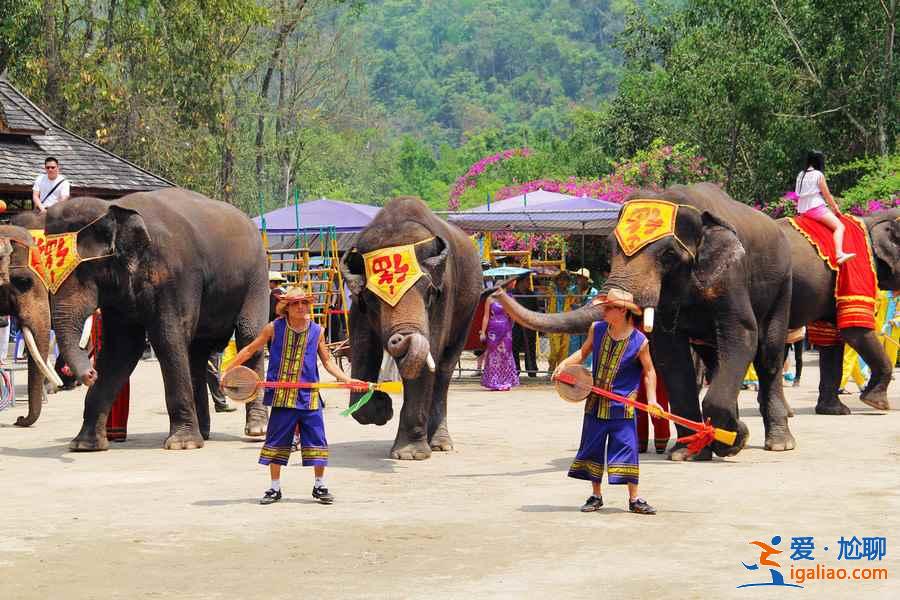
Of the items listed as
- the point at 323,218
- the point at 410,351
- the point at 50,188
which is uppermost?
the point at 50,188

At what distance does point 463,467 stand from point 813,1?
2202cm

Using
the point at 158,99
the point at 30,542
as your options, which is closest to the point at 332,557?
the point at 30,542

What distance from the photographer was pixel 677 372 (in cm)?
1249

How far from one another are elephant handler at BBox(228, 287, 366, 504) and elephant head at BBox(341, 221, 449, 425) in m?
1.41

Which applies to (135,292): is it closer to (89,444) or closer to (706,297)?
(89,444)

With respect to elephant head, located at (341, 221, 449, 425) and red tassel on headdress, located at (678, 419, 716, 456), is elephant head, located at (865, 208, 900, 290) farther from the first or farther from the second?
elephant head, located at (341, 221, 449, 425)

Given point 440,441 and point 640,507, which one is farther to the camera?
point 440,441

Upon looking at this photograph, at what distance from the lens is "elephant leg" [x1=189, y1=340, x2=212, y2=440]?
14.2 meters

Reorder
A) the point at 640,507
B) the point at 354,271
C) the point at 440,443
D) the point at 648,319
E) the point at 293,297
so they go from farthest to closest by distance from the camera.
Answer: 1. the point at 440,443
2. the point at 354,271
3. the point at 648,319
4. the point at 293,297
5. the point at 640,507

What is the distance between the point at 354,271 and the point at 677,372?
2.77 m

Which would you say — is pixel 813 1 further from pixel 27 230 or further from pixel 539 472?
Answer: pixel 539 472

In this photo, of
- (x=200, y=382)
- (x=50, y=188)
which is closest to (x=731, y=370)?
(x=200, y=382)

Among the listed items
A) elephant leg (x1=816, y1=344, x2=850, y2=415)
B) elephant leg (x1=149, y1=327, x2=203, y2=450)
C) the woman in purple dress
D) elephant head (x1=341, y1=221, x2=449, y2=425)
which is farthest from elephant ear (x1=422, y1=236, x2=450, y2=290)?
the woman in purple dress

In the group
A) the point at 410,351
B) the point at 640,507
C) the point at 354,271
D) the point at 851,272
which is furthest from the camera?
the point at 851,272
